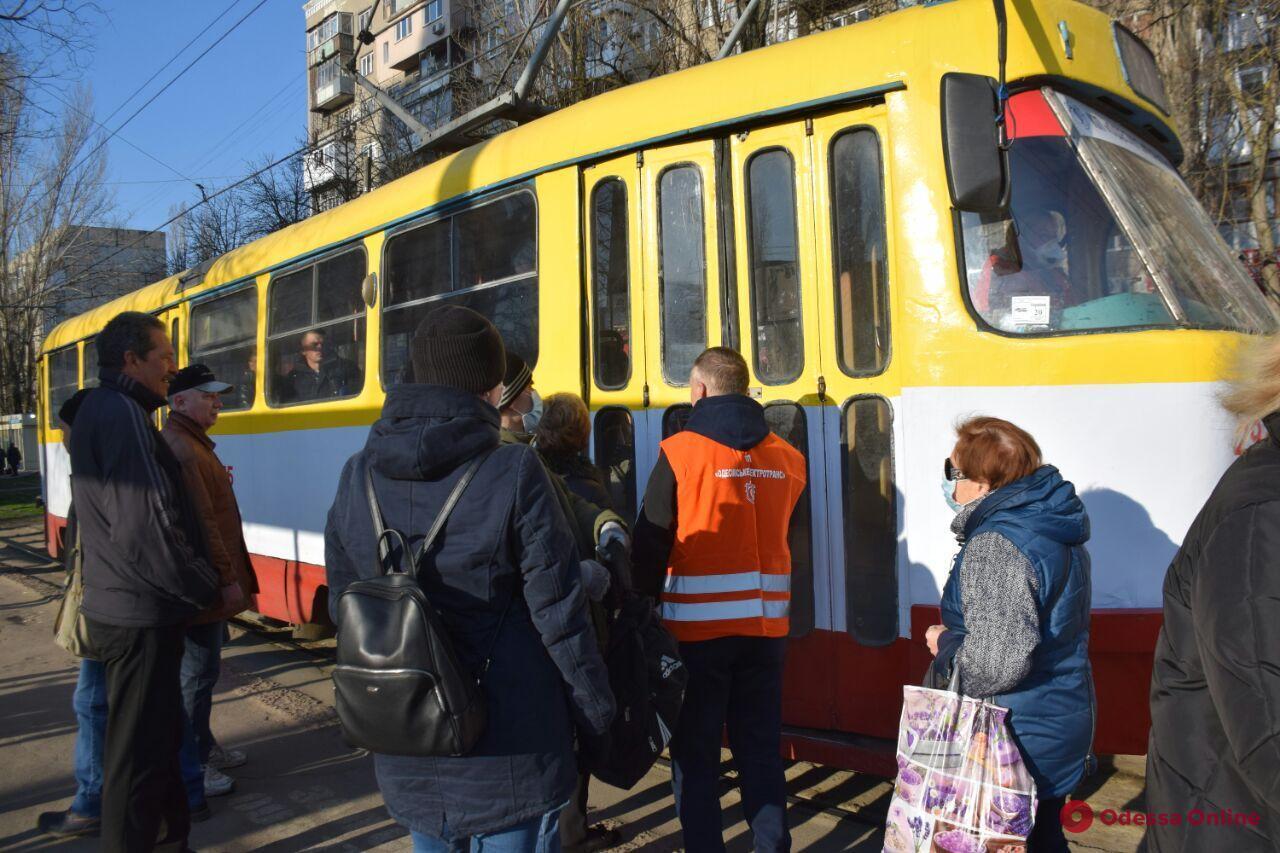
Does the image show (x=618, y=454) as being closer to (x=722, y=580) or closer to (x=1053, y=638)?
(x=722, y=580)

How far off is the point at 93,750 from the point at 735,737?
2660 mm

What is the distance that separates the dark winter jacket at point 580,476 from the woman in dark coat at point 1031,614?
1279 mm

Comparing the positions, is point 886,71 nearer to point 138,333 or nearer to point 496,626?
point 496,626

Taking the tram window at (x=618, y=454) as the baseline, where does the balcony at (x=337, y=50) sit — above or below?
above

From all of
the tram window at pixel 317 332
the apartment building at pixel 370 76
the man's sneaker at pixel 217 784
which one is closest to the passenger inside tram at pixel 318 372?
the tram window at pixel 317 332

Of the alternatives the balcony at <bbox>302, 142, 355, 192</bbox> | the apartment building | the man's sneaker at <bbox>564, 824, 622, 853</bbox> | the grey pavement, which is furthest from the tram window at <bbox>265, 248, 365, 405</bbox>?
the balcony at <bbox>302, 142, 355, 192</bbox>

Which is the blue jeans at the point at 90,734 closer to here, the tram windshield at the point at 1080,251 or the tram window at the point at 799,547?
the tram window at the point at 799,547

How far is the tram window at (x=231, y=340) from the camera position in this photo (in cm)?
733

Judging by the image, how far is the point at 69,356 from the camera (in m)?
11.8

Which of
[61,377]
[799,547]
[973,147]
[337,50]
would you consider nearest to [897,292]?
[973,147]

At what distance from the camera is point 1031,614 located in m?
2.44

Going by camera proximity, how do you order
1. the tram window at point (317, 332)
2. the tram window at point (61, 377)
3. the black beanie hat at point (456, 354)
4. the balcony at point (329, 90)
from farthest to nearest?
the balcony at point (329, 90) → the tram window at point (61, 377) → the tram window at point (317, 332) → the black beanie hat at point (456, 354)

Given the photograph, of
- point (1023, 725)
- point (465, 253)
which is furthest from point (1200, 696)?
point (465, 253)

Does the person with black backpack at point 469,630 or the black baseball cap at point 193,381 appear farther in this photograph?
the black baseball cap at point 193,381
